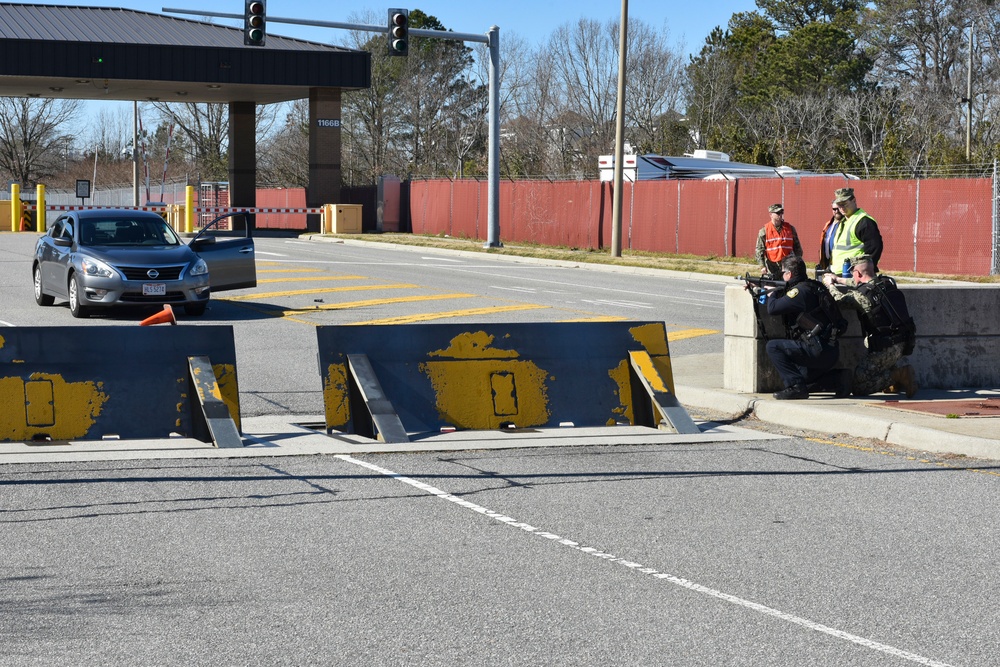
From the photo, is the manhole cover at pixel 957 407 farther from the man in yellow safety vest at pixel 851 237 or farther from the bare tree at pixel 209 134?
the bare tree at pixel 209 134

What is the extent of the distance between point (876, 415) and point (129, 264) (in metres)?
10.6

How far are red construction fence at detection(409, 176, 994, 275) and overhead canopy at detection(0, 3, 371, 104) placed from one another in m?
6.24

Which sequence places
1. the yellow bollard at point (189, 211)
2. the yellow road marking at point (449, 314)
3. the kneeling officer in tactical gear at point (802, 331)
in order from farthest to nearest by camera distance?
the yellow bollard at point (189, 211), the yellow road marking at point (449, 314), the kneeling officer in tactical gear at point (802, 331)

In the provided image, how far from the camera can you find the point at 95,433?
9.04 meters

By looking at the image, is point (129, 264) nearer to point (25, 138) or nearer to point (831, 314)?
point (831, 314)

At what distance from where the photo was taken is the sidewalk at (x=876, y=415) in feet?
30.0

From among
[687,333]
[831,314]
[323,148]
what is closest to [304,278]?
[687,333]

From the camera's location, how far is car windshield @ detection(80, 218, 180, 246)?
17875mm

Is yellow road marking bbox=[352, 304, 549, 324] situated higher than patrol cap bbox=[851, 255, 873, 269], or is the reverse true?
patrol cap bbox=[851, 255, 873, 269]

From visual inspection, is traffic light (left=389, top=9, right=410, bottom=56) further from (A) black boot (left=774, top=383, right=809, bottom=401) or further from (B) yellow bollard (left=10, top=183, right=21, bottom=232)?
(B) yellow bollard (left=10, top=183, right=21, bottom=232)

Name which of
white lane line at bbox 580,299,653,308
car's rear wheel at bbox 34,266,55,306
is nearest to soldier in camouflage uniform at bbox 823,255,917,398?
white lane line at bbox 580,299,653,308

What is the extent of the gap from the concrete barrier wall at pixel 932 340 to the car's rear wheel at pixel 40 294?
37.0ft

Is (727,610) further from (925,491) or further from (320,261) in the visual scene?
(320,261)

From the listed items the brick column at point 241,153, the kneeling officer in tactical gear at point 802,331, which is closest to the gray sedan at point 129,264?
the kneeling officer in tactical gear at point 802,331
